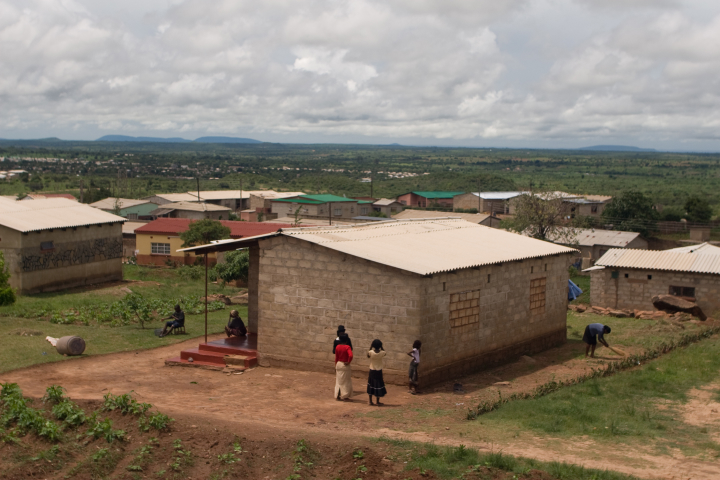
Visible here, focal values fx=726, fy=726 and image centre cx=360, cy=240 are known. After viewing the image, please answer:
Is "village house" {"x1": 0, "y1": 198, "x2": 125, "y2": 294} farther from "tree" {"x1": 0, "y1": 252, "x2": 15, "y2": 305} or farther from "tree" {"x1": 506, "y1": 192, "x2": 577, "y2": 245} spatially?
"tree" {"x1": 506, "y1": 192, "x2": 577, "y2": 245}

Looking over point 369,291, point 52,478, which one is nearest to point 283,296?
point 369,291

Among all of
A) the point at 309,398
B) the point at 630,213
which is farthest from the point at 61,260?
the point at 630,213

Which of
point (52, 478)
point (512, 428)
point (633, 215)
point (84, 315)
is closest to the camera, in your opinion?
point (52, 478)

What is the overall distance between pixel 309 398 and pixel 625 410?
6.20m

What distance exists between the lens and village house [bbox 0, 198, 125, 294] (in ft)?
98.3

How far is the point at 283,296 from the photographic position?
679 inches

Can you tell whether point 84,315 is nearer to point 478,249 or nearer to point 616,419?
point 478,249

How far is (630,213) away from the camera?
64938 millimetres

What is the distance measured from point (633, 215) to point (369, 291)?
5441 centimetres

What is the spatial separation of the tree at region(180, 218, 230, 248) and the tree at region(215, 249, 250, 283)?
6.77 metres

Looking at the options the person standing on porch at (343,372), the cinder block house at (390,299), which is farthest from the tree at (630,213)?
the person standing on porch at (343,372)

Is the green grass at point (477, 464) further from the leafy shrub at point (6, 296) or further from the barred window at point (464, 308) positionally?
the leafy shrub at point (6, 296)

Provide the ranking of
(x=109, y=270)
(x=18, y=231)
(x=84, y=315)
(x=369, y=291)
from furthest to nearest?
(x=109, y=270)
(x=18, y=231)
(x=84, y=315)
(x=369, y=291)

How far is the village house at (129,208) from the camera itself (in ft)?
210
